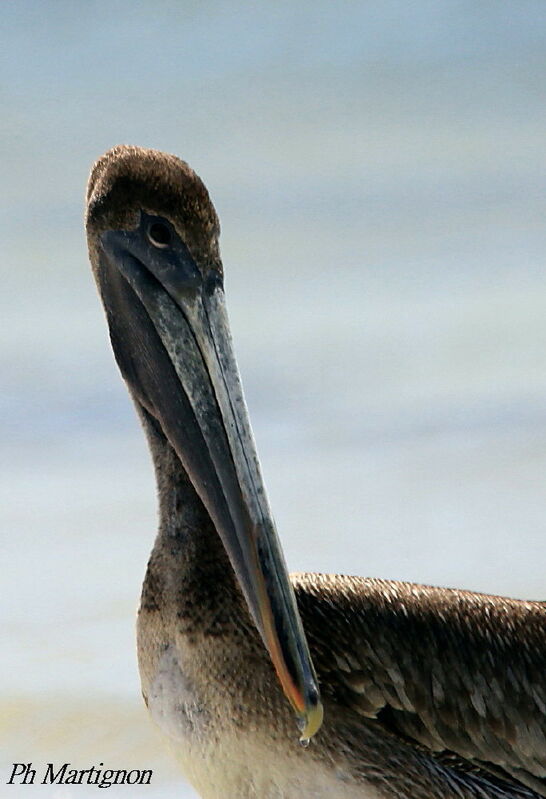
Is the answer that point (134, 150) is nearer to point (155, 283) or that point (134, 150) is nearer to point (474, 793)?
point (155, 283)

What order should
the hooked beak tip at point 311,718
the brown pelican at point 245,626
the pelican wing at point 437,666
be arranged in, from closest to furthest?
the hooked beak tip at point 311,718 → the brown pelican at point 245,626 → the pelican wing at point 437,666

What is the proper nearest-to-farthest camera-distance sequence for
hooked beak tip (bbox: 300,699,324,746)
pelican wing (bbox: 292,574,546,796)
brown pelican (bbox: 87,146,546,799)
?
hooked beak tip (bbox: 300,699,324,746) → brown pelican (bbox: 87,146,546,799) → pelican wing (bbox: 292,574,546,796)

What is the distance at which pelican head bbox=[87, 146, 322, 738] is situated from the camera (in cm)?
315

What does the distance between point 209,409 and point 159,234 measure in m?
0.49

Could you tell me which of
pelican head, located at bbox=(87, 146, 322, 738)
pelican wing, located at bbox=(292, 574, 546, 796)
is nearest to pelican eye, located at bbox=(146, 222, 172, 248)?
pelican head, located at bbox=(87, 146, 322, 738)

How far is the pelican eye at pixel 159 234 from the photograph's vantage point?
330 centimetres

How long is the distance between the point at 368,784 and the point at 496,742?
0.46 m

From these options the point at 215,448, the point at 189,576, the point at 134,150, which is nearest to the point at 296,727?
the point at 189,576

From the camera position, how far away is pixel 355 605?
3.61 meters

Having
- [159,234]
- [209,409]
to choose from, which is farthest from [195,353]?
[159,234]

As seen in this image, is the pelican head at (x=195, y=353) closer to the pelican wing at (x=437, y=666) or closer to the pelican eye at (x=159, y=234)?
the pelican eye at (x=159, y=234)

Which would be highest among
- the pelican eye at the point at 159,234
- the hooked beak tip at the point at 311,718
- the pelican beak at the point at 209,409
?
the pelican eye at the point at 159,234

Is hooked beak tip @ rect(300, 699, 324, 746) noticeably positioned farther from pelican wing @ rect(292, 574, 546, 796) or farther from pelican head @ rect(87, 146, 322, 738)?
pelican wing @ rect(292, 574, 546, 796)

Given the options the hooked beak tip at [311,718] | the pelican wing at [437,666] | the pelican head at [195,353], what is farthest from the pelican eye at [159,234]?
the hooked beak tip at [311,718]
